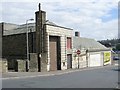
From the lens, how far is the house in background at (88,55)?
5108 centimetres

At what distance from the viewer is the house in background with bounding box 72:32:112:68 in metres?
51.1

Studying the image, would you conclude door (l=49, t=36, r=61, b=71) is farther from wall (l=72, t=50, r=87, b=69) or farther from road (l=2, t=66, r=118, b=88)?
road (l=2, t=66, r=118, b=88)

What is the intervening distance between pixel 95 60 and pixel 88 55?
16.3 feet

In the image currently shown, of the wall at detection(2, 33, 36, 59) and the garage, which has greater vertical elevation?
the wall at detection(2, 33, 36, 59)

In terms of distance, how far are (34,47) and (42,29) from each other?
2848 mm

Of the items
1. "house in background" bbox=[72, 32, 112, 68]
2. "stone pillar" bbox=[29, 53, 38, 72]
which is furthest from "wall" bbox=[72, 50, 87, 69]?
"stone pillar" bbox=[29, 53, 38, 72]

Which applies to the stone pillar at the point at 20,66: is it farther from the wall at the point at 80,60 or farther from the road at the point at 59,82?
the wall at the point at 80,60

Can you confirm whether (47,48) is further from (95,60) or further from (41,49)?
(95,60)

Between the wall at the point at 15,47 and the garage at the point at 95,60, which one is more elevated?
the wall at the point at 15,47

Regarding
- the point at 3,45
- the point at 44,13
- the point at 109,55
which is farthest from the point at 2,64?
the point at 109,55

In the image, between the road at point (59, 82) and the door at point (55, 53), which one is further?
the door at point (55, 53)

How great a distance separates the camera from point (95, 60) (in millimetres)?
60938

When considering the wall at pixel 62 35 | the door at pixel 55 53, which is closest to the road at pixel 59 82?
the door at pixel 55 53

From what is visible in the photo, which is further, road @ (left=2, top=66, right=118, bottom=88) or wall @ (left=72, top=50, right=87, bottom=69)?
wall @ (left=72, top=50, right=87, bottom=69)
